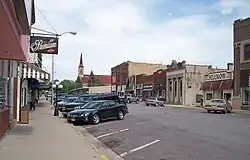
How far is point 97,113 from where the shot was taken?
24.8m

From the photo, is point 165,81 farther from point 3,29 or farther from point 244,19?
point 3,29

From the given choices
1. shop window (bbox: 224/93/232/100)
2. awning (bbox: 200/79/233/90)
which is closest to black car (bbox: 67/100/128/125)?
awning (bbox: 200/79/233/90)

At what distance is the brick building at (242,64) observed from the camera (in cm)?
4744

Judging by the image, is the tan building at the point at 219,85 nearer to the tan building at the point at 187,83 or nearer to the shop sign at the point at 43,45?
the tan building at the point at 187,83

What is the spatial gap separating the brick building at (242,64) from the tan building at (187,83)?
1681cm

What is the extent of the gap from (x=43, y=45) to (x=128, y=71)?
78896mm

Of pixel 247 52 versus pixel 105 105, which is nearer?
pixel 105 105

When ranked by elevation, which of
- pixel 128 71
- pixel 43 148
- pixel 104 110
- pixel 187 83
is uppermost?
pixel 128 71

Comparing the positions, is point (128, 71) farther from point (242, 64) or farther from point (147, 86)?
point (242, 64)

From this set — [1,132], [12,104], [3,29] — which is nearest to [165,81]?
[12,104]

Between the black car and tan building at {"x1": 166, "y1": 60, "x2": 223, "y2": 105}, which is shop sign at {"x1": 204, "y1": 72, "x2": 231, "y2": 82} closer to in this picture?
tan building at {"x1": 166, "y1": 60, "x2": 223, "y2": 105}

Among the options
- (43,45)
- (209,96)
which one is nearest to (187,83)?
(209,96)

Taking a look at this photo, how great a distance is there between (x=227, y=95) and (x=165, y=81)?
2565cm

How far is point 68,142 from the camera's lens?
14.6 m
